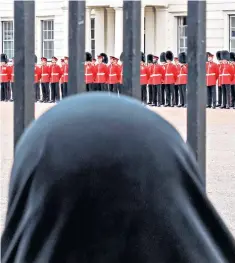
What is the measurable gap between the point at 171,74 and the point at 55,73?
4315 mm

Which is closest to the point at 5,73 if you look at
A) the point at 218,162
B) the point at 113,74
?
the point at 113,74

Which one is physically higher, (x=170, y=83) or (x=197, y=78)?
(x=197, y=78)

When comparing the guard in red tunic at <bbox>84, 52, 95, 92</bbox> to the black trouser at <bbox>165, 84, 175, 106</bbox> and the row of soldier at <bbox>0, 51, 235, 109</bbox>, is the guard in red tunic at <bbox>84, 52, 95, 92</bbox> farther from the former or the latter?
the black trouser at <bbox>165, 84, 175, 106</bbox>

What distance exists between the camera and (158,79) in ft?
82.5

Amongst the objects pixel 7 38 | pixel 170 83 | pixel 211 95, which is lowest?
pixel 211 95

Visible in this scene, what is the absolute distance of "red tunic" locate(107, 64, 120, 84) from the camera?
25.3 m

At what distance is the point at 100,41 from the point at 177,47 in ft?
7.89

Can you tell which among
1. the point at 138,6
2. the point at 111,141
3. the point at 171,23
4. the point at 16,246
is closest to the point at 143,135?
the point at 111,141

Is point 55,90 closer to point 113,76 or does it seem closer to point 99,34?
point 113,76

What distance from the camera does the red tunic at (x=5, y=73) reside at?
→ 2803cm

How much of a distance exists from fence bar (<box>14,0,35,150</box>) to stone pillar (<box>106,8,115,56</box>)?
29.6 metres

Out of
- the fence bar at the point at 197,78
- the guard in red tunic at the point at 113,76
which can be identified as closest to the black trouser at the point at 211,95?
the guard in red tunic at the point at 113,76

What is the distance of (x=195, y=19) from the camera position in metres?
2.77

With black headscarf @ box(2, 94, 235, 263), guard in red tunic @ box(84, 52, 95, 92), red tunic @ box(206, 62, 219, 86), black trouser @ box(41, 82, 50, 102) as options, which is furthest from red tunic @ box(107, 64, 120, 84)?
black headscarf @ box(2, 94, 235, 263)
